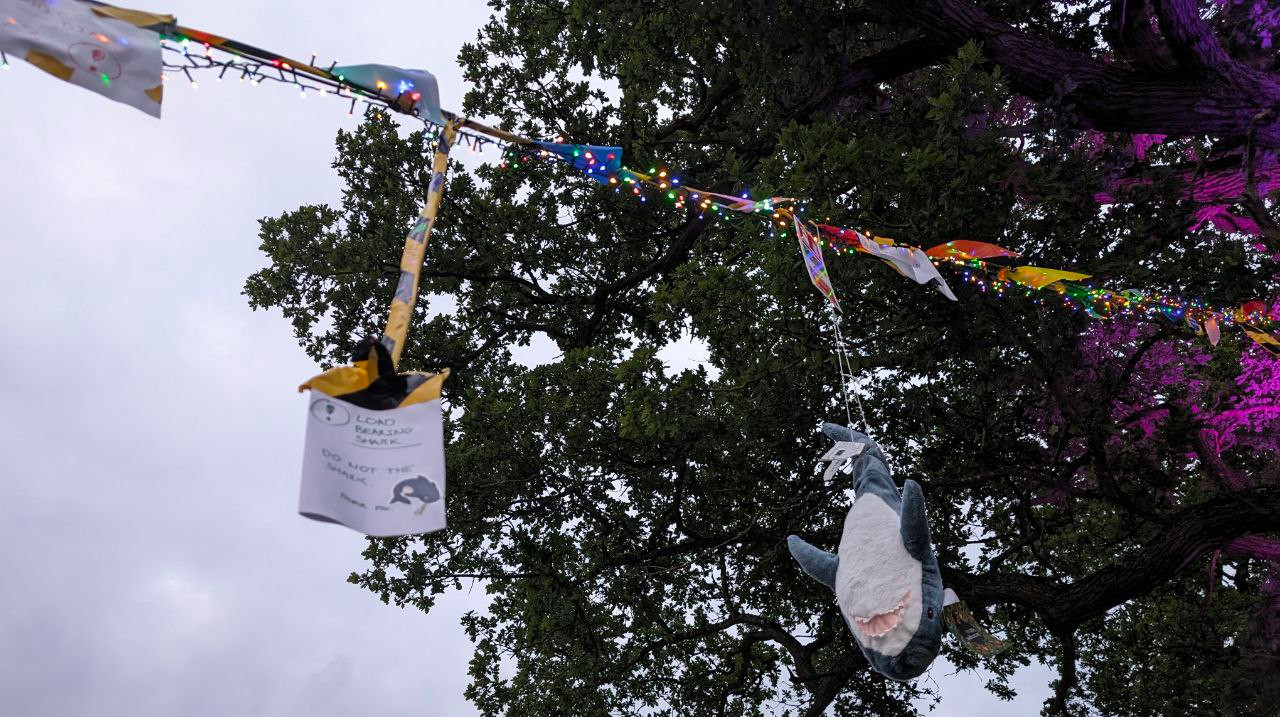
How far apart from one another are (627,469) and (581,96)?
331cm

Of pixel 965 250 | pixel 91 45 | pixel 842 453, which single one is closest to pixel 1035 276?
pixel 965 250

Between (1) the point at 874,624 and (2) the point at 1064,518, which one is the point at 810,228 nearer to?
(1) the point at 874,624

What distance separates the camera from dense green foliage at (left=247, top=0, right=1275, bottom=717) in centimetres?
591

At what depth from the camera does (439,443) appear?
8.97 ft

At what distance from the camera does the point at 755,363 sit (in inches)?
247

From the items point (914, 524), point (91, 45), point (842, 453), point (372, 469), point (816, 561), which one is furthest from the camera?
point (842, 453)

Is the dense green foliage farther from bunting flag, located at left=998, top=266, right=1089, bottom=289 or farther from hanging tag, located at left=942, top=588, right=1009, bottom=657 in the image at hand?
hanging tag, located at left=942, top=588, right=1009, bottom=657

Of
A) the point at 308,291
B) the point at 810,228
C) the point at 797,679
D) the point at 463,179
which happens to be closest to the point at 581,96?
the point at 463,179

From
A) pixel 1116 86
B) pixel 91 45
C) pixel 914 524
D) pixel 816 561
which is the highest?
pixel 1116 86

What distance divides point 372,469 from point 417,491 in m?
0.14

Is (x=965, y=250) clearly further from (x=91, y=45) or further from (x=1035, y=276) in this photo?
(x=91, y=45)

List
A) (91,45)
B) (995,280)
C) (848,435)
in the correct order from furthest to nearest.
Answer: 1. (995,280)
2. (848,435)
3. (91,45)

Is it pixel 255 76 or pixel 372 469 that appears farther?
pixel 255 76

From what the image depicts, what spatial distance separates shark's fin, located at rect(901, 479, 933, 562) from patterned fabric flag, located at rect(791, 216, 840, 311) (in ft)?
4.23
